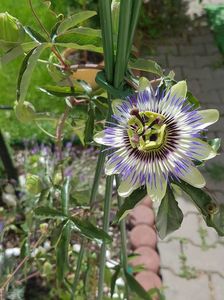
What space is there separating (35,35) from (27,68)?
0.07 m

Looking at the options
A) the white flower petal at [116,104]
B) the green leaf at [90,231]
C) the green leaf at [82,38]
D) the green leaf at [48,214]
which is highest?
the green leaf at [82,38]

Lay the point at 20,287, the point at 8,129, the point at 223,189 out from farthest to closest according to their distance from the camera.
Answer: the point at 8,129
the point at 223,189
the point at 20,287

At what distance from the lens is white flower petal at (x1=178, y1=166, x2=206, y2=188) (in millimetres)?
722

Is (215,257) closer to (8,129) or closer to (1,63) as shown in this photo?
(8,129)

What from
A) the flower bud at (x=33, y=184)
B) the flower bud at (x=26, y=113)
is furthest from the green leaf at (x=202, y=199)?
the flower bud at (x=33, y=184)

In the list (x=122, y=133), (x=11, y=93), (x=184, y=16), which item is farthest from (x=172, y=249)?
(x=184, y=16)

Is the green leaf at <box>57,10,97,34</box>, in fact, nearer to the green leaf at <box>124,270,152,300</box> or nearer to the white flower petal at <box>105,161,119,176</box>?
the white flower petal at <box>105,161,119,176</box>

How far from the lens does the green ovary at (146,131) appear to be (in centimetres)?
71

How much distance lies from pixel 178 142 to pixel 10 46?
0.93 feet

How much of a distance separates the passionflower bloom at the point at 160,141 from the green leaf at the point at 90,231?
250mm

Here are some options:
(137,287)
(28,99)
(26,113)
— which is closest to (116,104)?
(26,113)

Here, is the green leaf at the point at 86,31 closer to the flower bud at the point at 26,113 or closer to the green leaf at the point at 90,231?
the flower bud at the point at 26,113

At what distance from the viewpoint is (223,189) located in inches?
91.2

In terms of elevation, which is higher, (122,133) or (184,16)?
(184,16)
